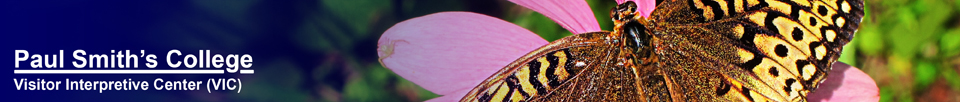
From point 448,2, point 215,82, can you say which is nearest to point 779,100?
point 448,2

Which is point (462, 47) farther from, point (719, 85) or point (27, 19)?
point (27, 19)

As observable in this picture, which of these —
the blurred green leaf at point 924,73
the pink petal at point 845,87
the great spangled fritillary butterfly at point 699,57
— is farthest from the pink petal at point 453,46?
the blurred green leaf at point 924,73

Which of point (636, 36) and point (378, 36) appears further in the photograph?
point (378, 36)

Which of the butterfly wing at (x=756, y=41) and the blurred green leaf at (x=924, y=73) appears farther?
the blurred green leaf at (x=924, y=73)

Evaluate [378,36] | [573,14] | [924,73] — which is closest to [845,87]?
[924,73]

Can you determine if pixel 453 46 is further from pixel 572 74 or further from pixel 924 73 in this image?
pixel 924 73

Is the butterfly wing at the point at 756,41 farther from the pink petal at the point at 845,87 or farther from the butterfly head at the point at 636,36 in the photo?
the pink petal at the point at 845,87
